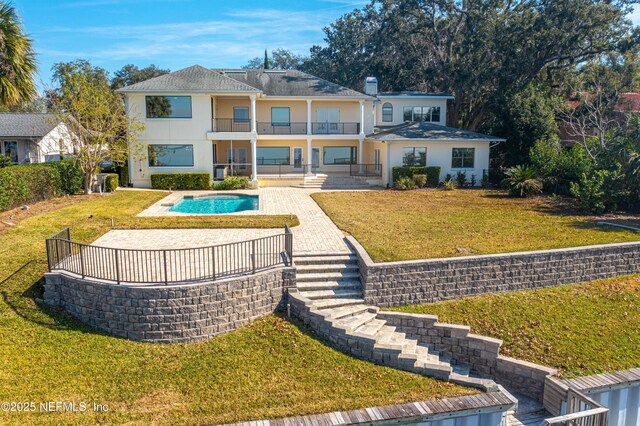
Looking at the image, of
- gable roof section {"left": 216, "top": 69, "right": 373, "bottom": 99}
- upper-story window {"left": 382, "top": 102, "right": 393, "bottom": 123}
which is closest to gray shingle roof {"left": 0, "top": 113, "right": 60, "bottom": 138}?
gable roof section {"left": 216, "top": 69, "right": 373, "bottom": 99}

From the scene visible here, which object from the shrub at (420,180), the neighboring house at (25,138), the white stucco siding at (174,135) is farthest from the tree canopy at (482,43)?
the neighboring house at (25,138)

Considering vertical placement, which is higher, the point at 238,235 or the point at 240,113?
the point at 240,113

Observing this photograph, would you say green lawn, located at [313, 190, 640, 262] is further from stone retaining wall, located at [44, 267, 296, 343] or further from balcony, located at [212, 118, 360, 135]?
balcony, located at [212, 118, 360, 135]

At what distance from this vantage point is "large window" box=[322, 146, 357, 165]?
115 ft

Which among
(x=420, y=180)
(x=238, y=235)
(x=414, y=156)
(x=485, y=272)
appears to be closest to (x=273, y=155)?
(x=414, y=156)

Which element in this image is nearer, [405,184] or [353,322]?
[353,322]

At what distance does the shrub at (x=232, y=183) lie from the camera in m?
29.0

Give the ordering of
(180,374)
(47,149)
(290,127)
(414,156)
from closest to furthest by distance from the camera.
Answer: (180,374) < (414,156) < (290,127) < (47,149)

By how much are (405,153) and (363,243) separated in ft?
53.2

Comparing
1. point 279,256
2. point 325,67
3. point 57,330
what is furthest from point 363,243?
point 325,67

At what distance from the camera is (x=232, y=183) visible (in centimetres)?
2917

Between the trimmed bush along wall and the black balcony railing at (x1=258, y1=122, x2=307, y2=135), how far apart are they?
41.7 ft

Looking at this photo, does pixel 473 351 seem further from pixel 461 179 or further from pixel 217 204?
pixel 461 179

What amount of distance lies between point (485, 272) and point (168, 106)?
22.4 metres
